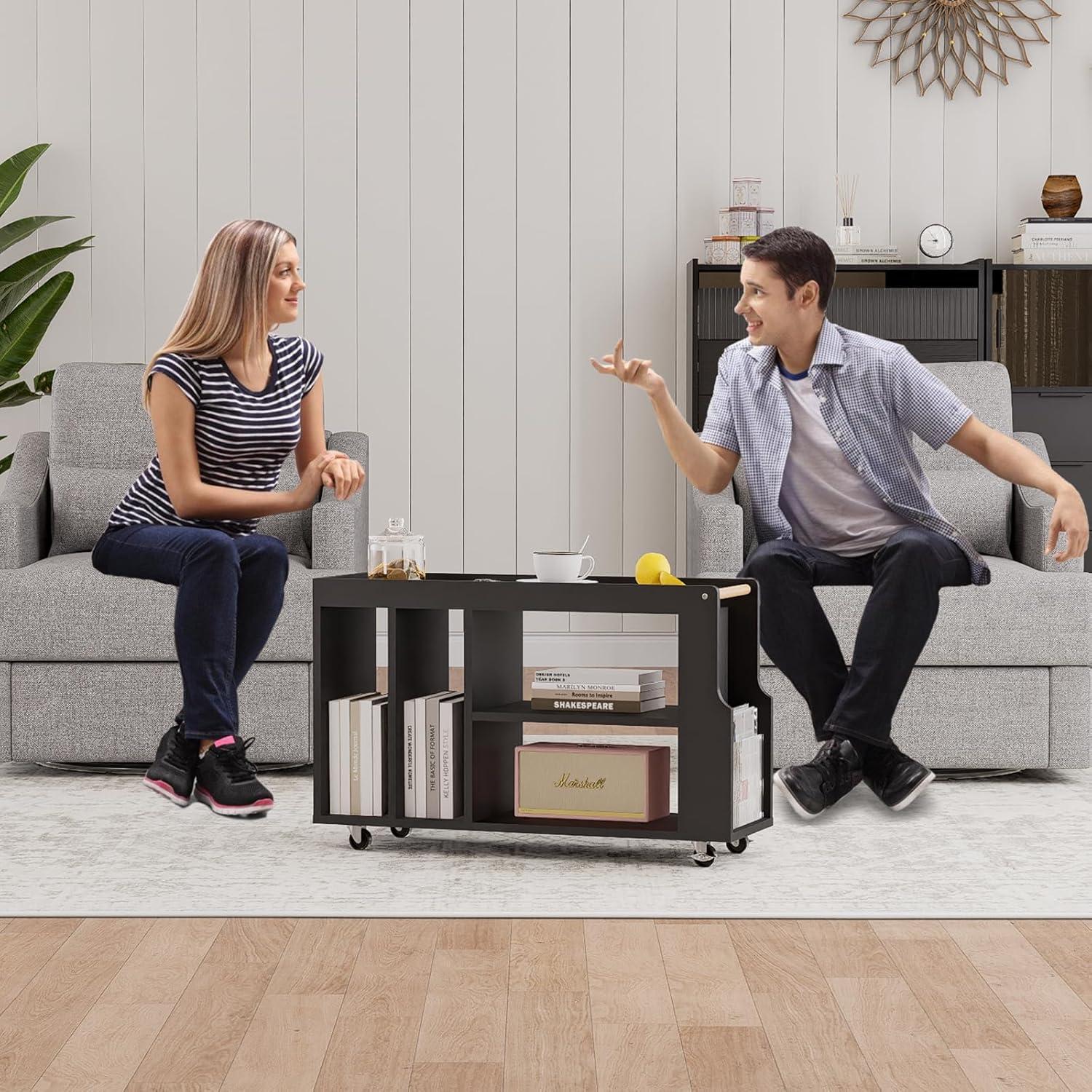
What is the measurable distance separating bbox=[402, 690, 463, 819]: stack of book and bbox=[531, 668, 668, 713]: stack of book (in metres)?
0.15

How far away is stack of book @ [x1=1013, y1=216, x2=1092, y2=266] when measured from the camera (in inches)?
176

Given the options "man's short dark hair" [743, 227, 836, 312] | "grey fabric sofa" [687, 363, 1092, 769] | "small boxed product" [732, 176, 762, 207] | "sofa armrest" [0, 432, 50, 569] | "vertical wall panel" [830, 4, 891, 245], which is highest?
"vertical wall panel" [830, 4, 891, 245]

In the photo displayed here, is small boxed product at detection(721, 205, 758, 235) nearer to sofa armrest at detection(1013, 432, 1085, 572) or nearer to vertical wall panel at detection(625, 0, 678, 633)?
vertical wall panel at detection(625, 0, 678, 633)

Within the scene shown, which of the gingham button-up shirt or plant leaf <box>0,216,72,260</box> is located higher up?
plant leaf <box>0,216,72,260</box>

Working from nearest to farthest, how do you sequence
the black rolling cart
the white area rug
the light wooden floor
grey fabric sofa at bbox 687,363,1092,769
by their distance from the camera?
the light wooden floor → the white area rug → the black rolling cart → grey fabric sofa at bbox 687,363,1092,769

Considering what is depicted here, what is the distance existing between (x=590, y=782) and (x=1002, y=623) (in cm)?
110

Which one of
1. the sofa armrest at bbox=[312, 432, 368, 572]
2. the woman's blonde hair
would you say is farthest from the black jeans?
the woman's blonde hair

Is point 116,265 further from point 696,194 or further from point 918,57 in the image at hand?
point 918,57

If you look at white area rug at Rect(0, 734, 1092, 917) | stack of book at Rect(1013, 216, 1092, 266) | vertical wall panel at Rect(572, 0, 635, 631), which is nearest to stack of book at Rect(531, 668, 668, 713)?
white area rug at Rect(0, 734, 1092, 917)

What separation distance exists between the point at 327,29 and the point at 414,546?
109 inches

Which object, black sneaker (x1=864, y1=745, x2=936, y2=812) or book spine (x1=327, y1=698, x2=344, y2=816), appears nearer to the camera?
book spine (x1=327, y1=698, x2=344, y2=816)

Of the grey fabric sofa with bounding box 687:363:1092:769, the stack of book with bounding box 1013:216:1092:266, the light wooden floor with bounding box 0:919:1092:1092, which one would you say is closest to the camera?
the light wooden floor with bounding box 0:919:1092:1092

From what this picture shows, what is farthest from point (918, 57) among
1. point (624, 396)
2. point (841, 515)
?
point (841, 515)

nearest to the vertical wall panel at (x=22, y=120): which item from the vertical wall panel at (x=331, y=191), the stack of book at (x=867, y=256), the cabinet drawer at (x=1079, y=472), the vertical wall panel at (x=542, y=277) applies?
the vertical wall panel at (x=331, y=191)
